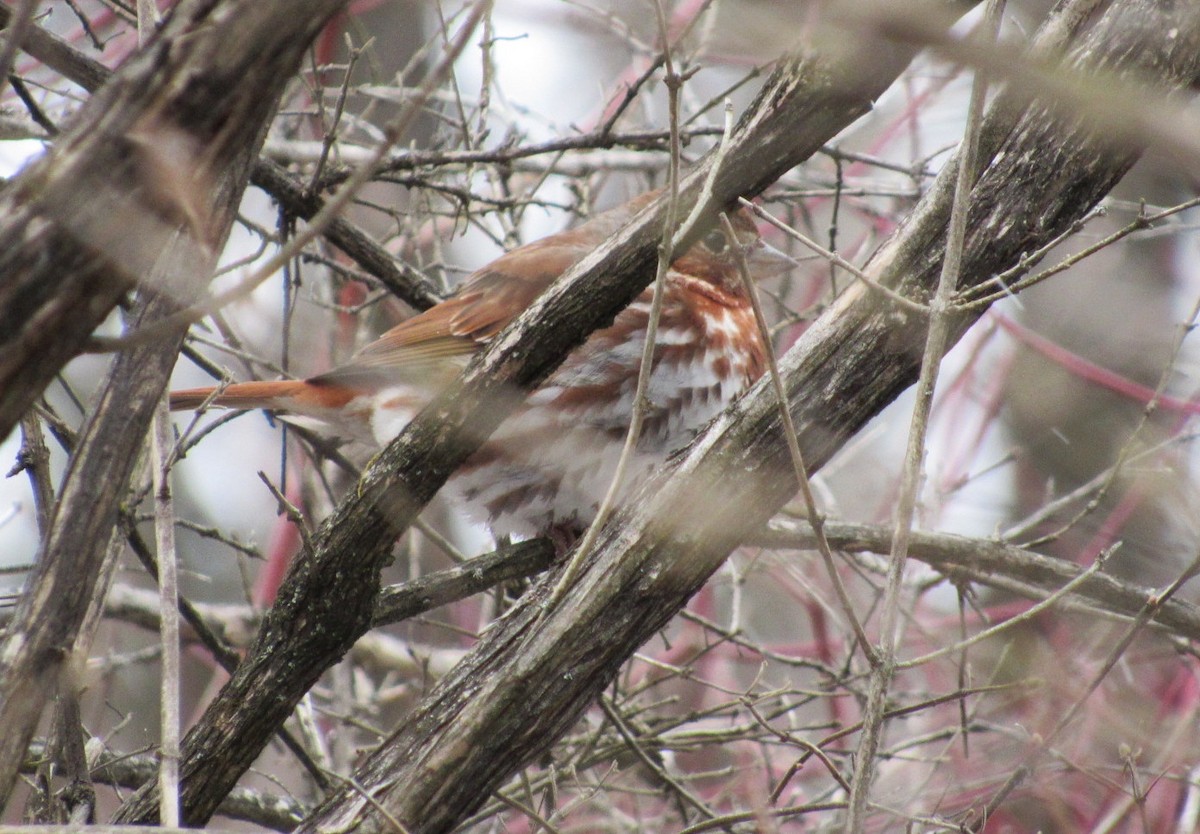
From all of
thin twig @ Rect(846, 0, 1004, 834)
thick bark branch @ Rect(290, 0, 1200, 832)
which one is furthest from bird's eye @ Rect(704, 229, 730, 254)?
thin twig @ Rect(846, 0, 1004, 834)

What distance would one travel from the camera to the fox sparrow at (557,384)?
4.03m

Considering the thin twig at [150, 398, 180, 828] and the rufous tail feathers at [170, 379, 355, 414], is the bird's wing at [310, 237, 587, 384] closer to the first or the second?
the rufous tail feathers at [170, 379, 355, 414]

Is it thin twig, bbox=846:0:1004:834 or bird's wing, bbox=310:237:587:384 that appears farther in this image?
bird's wing, bbox=310:237:587:384

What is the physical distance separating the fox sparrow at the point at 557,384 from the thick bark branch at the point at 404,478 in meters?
1.08

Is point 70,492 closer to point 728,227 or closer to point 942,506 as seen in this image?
point 728,227

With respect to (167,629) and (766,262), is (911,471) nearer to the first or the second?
(167,629)

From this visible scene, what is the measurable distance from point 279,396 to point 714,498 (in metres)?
2.00

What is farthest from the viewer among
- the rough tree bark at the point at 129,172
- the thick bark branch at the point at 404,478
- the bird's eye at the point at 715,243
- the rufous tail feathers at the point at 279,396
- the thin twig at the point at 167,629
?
the bird's eye at the point at 715,243

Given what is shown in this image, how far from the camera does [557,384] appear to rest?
13.3 ft

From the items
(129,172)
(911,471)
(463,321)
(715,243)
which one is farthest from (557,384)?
(129,172)

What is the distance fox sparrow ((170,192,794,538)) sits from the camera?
403cm

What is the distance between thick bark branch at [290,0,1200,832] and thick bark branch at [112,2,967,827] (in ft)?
0.94

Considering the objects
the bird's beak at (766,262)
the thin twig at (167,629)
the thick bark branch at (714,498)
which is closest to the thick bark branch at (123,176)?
the thin twig at (167,629)

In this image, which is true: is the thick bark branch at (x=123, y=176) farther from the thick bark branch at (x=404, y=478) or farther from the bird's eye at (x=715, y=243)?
the bird's eye at (x=715, y=243)
